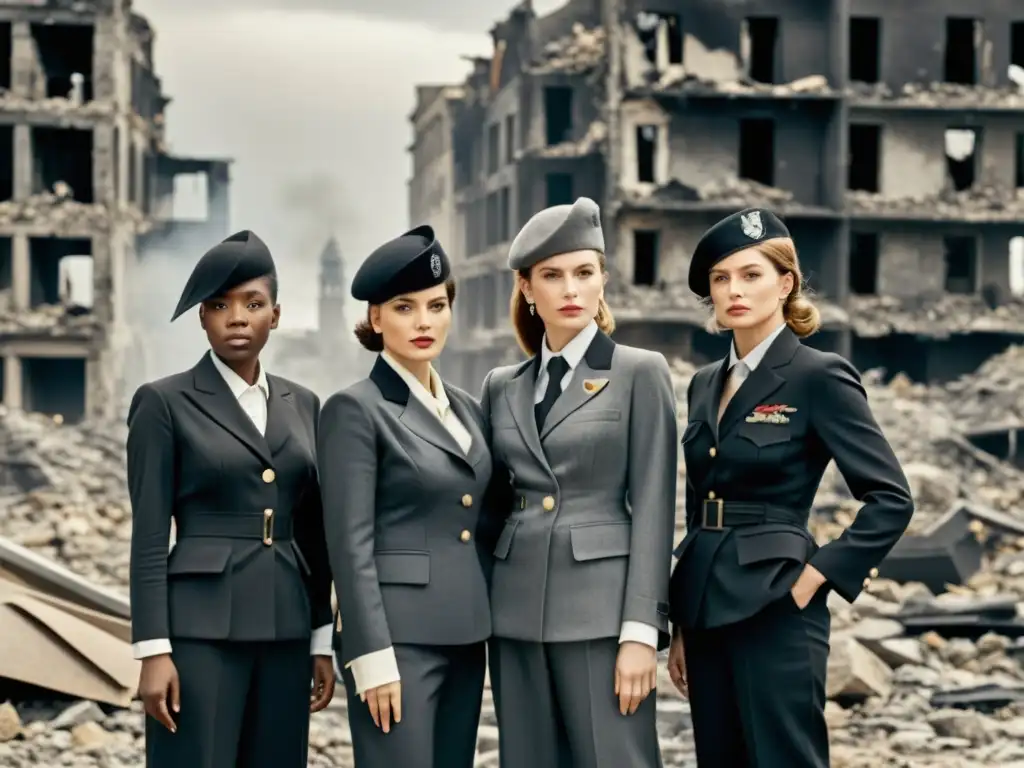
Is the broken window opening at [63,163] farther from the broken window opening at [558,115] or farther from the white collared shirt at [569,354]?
the white collared shirt at [569,354]

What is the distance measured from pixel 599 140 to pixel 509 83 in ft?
15.0

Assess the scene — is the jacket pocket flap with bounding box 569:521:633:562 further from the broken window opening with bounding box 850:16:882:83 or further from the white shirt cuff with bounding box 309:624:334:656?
the broken window opening with bounding box 850:16:882:83

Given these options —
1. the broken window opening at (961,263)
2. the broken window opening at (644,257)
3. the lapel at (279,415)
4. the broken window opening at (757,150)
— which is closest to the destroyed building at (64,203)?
the broken window opening at (644,257)

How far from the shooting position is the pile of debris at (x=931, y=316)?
108ft

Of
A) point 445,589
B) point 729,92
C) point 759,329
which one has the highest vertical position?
point 729,92

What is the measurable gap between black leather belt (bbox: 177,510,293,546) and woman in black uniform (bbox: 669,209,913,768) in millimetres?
1524

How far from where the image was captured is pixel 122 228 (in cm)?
3616

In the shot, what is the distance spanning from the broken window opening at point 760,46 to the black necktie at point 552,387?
29.9 metres

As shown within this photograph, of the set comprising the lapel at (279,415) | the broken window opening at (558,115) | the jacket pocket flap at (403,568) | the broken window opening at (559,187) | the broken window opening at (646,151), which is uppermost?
the broken window opening at (558,115)

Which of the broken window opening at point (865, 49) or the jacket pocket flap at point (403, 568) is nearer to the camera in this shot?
the jacket pocket flap at point (403, 568)

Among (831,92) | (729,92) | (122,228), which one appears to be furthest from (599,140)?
(122,228)

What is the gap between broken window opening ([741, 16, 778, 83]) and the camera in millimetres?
33688

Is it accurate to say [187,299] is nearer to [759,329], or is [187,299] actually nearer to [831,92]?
[759,329]

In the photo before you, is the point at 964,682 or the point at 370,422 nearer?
the point at 370,422
